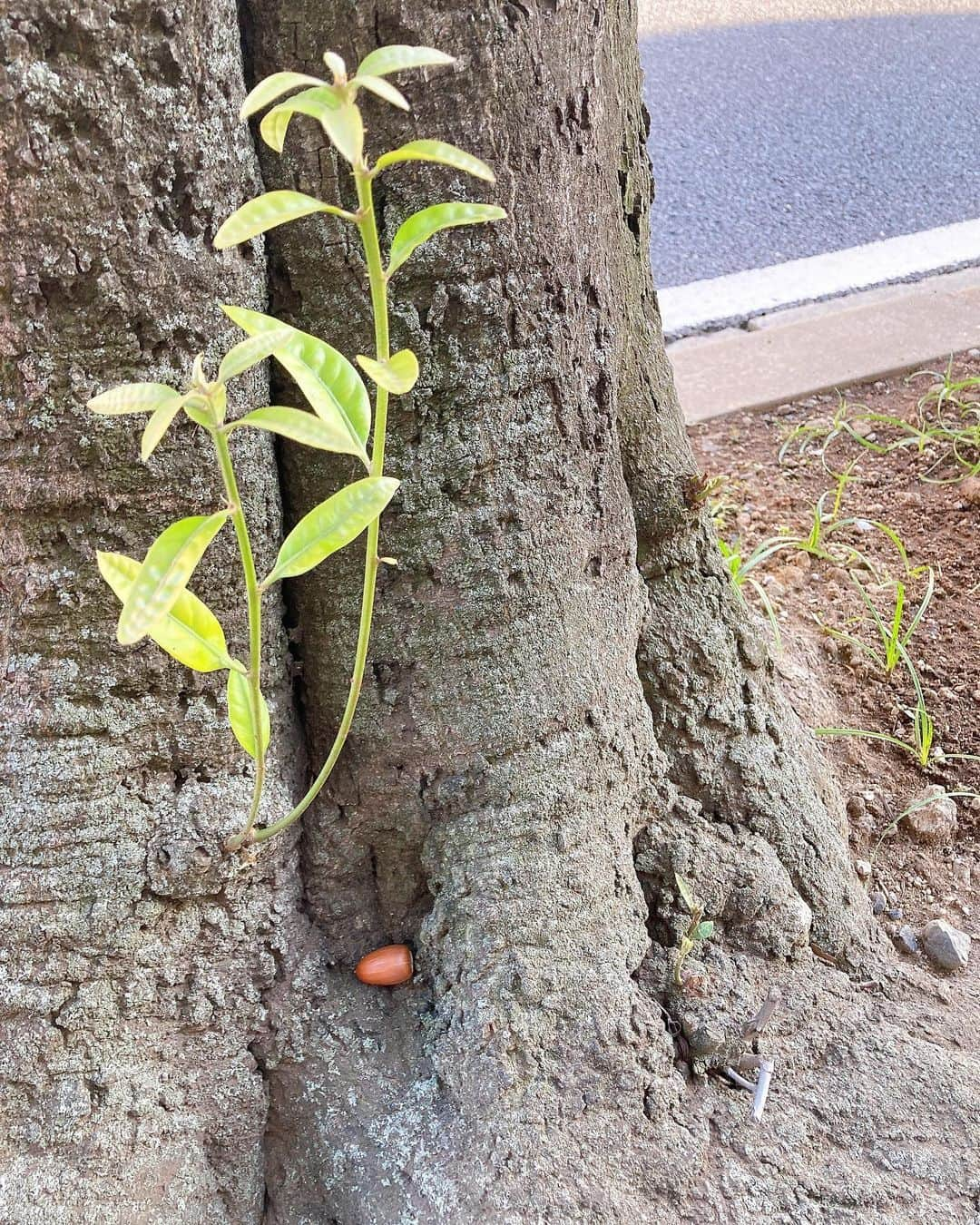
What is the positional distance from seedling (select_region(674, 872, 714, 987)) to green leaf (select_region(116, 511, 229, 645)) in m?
0.86

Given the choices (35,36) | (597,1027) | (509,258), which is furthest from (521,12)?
(597,1027)

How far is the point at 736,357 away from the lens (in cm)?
348

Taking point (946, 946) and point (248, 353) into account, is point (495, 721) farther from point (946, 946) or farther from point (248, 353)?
point (946, 946)

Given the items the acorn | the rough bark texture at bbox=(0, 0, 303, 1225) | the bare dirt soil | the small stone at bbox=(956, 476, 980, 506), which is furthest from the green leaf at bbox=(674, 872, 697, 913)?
the small stone at bbox=(956, 476, 980, 506)

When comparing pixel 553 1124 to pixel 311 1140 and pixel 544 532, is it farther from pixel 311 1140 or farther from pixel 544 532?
pixel 544 532

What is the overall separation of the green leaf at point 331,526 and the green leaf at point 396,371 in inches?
3.6

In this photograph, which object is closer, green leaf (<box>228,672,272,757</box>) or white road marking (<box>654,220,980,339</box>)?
green leaf (<box>228,672,272,757</box>)

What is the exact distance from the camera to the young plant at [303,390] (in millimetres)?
737

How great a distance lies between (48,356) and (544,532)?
0.55 m

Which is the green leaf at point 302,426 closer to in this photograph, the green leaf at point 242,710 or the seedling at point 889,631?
the green leaf at point 242,710

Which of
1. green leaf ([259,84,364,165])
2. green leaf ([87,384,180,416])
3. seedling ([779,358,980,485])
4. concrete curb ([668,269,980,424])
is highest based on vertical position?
concrete curb ([668,269,980,424])

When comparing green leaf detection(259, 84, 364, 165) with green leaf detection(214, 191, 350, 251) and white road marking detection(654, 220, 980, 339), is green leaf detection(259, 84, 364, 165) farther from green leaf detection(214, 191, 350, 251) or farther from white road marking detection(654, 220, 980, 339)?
white road marking detection(654, 220, 980, 339)

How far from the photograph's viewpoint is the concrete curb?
10.8 ft

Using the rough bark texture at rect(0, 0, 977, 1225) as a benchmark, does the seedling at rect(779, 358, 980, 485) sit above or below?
above
